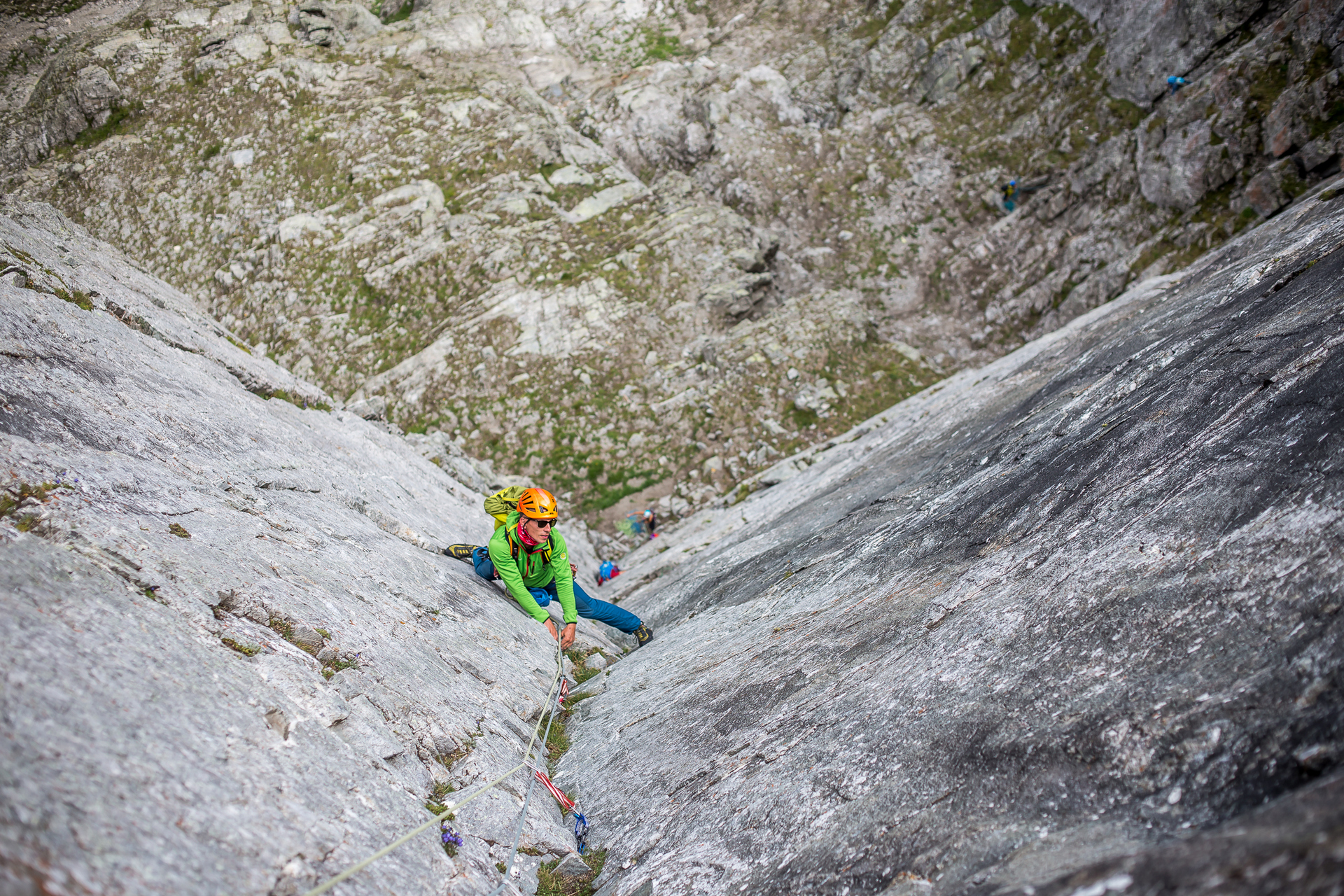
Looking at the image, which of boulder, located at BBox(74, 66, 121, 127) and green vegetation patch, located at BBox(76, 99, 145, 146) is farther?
boulder, located at BBox(74, 66, 121, 127)

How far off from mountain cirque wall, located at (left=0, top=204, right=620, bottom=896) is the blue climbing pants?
0.34 m

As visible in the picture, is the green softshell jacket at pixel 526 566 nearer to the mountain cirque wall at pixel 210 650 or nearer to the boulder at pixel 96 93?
the mountain cirque wall at pixel 210 650

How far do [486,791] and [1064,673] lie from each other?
532 centimetres

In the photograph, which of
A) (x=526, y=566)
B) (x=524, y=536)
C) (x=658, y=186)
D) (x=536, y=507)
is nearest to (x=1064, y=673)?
(x=536, y=507)

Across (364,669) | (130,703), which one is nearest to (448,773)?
(364,669)

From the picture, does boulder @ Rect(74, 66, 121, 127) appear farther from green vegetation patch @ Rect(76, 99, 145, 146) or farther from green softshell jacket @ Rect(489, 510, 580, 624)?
green softshell jacket @ Rect(489, 510, 580, 624)

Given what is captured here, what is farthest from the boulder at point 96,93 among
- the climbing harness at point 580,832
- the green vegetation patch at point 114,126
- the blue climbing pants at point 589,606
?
the climbing harness at point 580,832

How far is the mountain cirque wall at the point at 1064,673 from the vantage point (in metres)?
3.60

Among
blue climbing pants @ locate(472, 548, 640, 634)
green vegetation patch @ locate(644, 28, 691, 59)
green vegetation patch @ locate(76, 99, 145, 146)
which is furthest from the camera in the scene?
green vegetation patch @ locate(644, 28, 691, 59)

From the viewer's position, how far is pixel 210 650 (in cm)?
523

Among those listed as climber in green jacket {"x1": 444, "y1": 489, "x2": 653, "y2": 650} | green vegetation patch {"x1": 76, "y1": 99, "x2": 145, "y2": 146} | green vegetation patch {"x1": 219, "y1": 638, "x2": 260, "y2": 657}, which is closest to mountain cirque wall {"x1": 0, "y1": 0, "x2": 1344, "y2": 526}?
green vegetation patch {"x1": 76, "y1": 99, "x2": 145, "y2": 146}

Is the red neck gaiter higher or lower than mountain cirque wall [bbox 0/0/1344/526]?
lower

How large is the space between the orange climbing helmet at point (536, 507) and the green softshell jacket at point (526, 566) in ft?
1.48

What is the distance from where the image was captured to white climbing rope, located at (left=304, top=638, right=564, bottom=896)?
4.04 metres
